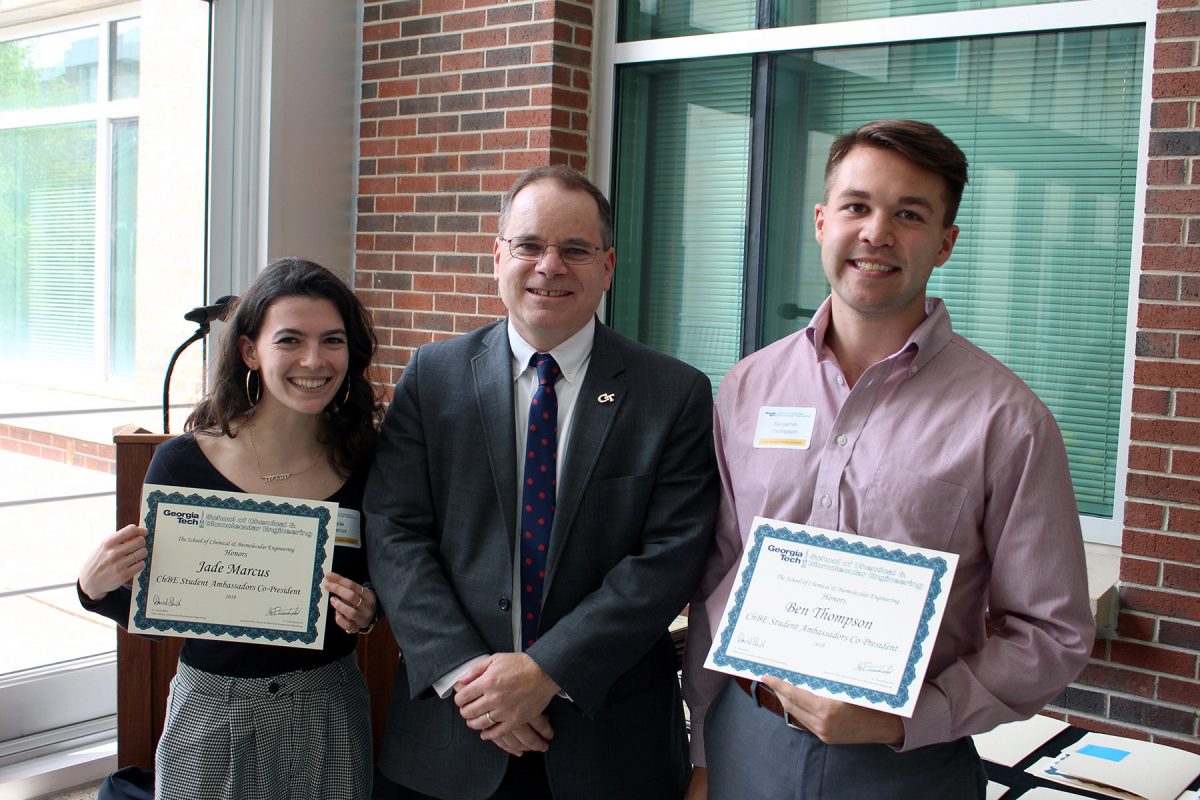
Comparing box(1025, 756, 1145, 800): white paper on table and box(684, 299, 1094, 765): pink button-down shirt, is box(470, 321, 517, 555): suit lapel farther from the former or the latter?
box(1025, 756, 1145, 800): white paper on table

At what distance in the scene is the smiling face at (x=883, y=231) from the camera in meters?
1.65

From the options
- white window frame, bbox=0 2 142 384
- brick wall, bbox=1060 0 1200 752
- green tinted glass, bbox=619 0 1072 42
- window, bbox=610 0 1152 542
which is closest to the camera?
brick wall, bbox=1060 0 1200 752

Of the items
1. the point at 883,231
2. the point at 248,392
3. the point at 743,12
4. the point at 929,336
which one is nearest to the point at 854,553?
the point at 929,336

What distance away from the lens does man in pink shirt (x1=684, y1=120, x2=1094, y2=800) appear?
5.14ft

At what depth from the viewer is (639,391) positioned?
6.50 feet

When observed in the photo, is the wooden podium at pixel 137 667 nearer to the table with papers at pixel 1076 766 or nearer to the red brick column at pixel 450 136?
the table with papers at pixel 1076 766

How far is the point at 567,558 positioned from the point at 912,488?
0.60 meters

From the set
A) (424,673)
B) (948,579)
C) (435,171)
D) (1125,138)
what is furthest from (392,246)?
(948,579)

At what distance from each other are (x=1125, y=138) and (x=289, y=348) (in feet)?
8.65

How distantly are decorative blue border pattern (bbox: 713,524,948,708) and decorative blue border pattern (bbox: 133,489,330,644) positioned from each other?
0.74m

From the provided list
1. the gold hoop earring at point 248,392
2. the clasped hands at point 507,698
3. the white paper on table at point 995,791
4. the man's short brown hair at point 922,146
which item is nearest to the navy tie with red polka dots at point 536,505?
the clasped hands at point 507,698

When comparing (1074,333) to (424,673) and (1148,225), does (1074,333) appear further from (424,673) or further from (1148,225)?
(424,673)

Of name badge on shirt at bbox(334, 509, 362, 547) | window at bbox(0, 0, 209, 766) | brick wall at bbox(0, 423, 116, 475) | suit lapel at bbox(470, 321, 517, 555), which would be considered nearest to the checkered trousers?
name badge on shirt at bbox(334, 509, 362, 547)

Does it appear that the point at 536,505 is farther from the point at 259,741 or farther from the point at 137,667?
the point at 137,667
